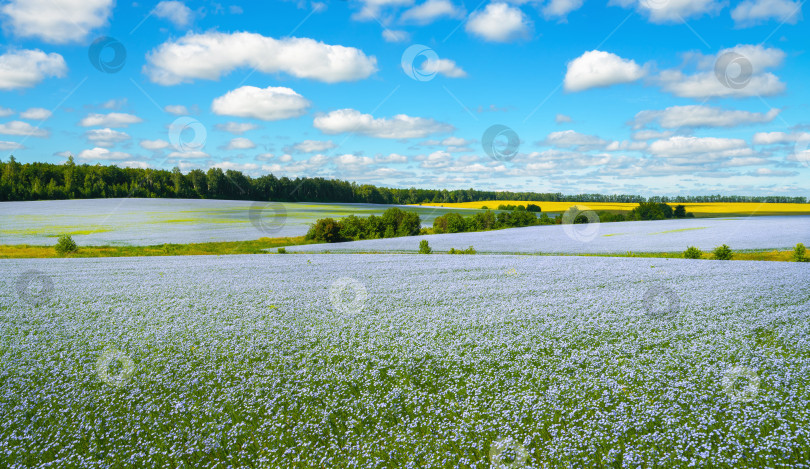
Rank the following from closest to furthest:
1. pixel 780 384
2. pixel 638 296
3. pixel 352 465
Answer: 1. pixel 352 465
2. pixel 780 384
3. pixel 638 296

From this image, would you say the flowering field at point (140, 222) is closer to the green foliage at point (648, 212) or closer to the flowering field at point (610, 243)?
the flowering field at point (610, 243)

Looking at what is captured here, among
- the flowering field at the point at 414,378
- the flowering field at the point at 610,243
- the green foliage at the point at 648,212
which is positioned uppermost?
the green foliage at the point at 648,212

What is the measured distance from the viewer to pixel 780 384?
7.04 m

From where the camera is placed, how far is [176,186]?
3957 inches

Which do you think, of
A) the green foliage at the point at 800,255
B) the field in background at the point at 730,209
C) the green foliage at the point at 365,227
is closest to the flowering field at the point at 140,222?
the green foliage at the point at 365,227

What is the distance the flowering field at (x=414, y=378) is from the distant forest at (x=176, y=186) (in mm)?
81476

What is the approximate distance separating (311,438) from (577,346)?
6.11m

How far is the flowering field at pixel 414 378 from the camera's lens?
19.4 feet

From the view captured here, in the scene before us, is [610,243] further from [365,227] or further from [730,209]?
[730,209]

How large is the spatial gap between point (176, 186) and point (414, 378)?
109 metres

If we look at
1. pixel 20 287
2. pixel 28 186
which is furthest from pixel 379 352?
pixel 28 186

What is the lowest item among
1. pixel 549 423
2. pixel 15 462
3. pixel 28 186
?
pixel 15 462

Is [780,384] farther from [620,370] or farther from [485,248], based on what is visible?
[485,248]

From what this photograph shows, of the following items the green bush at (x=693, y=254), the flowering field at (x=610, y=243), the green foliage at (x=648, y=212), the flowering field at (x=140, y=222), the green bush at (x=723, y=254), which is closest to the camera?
the green bush at (x=723, y=254)
